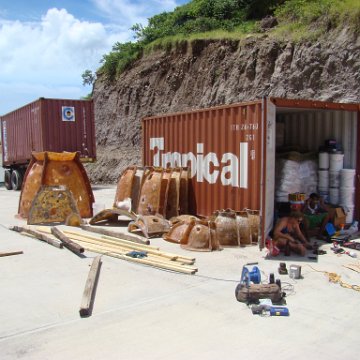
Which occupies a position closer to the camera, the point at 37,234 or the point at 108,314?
the point at 108,314

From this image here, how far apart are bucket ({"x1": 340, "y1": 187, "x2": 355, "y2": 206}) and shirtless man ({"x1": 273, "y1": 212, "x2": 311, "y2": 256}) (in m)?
1.89

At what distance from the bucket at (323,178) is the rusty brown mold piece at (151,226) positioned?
10.9 feet

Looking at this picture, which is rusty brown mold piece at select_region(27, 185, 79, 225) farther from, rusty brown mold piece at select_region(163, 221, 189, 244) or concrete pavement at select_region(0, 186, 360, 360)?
concrete pavement at select_region(0, 186, 360, 360)

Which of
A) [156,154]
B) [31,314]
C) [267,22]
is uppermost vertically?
[267,22]

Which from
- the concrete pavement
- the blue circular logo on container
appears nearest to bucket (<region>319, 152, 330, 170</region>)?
the concrete pavement

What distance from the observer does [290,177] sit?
28.3 feet

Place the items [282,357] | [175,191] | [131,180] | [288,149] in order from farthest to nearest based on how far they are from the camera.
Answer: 1. [131,180]
2. [175,191]
3. [288,149]
4. [282,357]

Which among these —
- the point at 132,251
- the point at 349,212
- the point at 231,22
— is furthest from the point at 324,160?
the point at 231,22

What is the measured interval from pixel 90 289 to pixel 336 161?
5.87 m

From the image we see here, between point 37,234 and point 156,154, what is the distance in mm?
4232

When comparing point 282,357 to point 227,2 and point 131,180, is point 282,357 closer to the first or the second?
point 131,180

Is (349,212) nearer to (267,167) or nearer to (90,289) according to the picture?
(267,167)

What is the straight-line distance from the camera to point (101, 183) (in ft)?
80.6

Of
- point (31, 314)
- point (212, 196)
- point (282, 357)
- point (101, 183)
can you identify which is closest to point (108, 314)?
point (31, 314)
